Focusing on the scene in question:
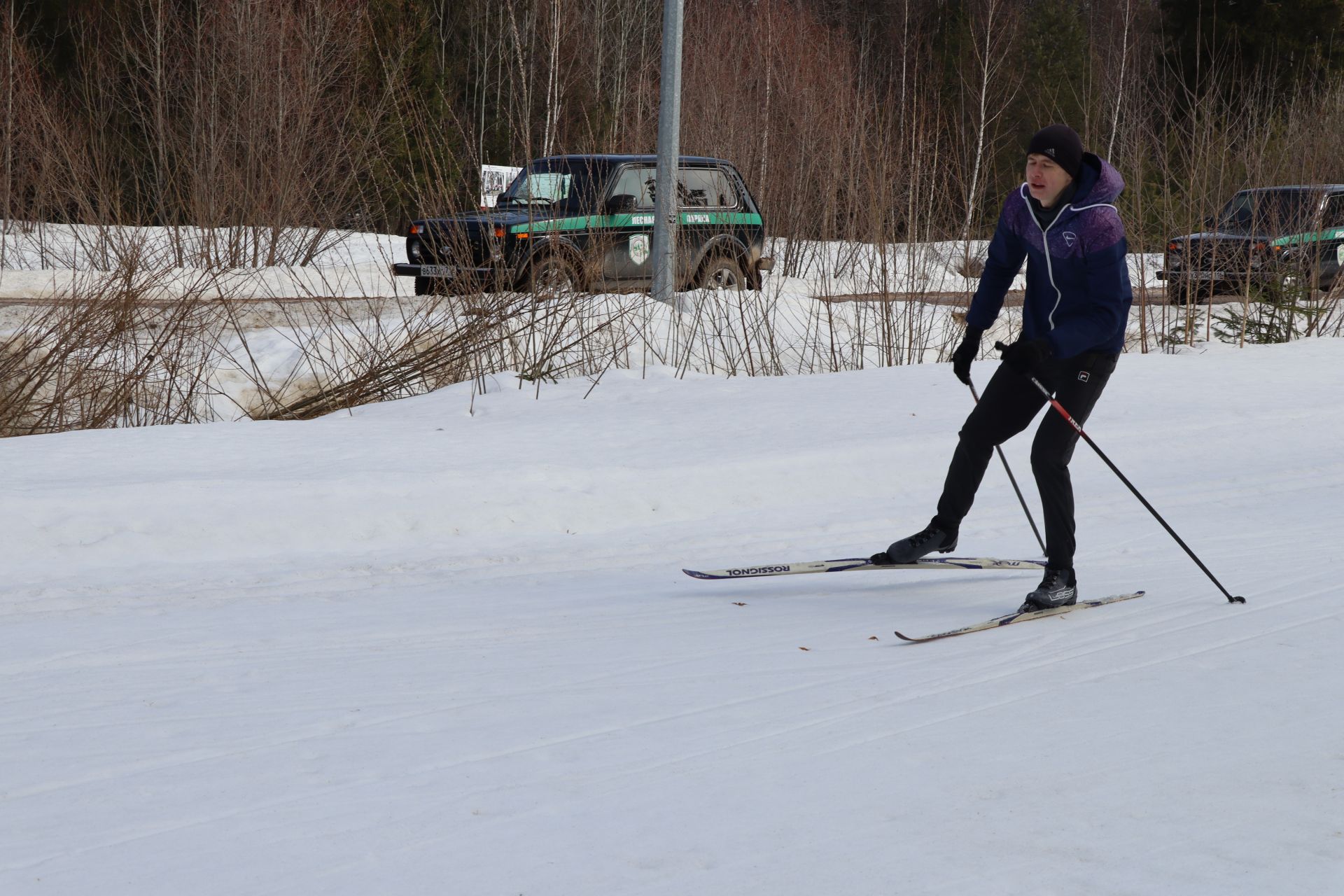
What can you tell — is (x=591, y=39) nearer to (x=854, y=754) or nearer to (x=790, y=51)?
(x=790, y=51)

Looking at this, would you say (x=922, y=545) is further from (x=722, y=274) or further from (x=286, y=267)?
(x=722, y=274)

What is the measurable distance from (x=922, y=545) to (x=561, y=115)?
20.6 feet

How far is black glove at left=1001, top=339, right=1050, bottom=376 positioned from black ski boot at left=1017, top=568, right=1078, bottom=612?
0.78 metres

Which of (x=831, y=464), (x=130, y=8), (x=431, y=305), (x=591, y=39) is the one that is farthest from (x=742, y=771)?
(x=591, y=39)

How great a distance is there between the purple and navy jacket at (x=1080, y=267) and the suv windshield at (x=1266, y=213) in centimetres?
839

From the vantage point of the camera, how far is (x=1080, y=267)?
4.73 metres

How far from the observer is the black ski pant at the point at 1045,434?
4.86 m

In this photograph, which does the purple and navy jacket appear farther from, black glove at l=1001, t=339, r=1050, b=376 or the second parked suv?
the second parked suv

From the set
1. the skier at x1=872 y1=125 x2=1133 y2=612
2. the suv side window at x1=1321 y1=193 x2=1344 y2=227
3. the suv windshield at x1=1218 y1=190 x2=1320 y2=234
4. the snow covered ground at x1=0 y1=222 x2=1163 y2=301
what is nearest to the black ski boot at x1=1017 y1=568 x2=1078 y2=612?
the skier at x1=872 y1=125 x2=1133 y2=612

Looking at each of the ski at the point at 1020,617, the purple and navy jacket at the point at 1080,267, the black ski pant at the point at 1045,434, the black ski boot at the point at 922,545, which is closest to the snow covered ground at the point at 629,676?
the ski at the point at 1020,617

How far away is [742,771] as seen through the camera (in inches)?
135

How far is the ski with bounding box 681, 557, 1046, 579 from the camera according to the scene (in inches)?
213

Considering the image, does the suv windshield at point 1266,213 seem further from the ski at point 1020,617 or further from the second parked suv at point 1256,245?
the ski at point 1020,617

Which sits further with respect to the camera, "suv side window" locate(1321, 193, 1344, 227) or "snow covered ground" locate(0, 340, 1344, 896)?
"suv side window" locate(1321, 193, 1344, 227)
